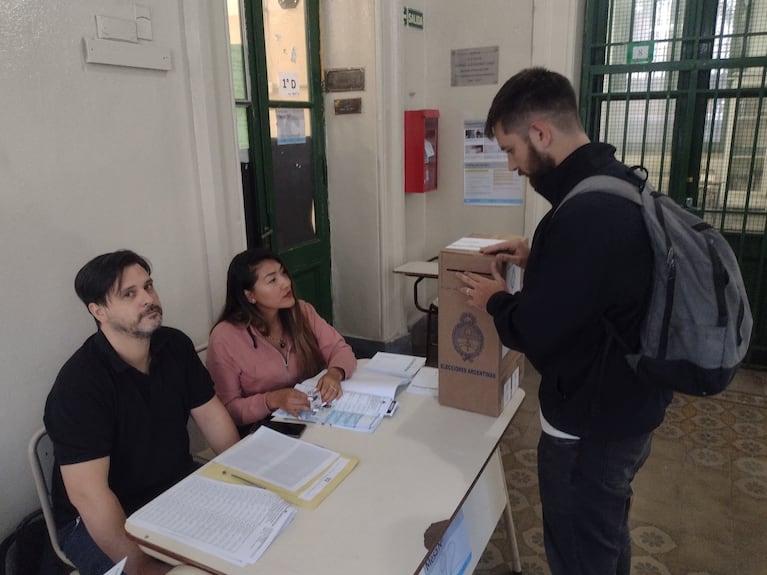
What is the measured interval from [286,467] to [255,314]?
2.44ft

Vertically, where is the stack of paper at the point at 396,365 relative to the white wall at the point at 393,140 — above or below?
below

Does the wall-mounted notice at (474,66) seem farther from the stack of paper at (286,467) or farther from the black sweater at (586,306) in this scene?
the stack of paper at (286,467)

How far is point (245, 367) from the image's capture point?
6.57 feet

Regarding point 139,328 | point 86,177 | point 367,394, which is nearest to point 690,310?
point 367,394

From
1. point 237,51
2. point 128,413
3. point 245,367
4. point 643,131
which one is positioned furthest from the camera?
point 643,131

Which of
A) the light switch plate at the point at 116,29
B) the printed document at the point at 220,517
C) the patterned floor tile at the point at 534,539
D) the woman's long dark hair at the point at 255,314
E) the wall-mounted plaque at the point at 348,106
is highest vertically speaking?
the light switch plate at the point at 116,29

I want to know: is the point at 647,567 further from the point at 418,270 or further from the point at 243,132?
the point at 243,132

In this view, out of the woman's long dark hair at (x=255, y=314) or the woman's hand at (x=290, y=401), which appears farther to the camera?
the woman's long dark hair at (x=255, y=314)

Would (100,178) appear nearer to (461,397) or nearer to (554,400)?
(461,397)

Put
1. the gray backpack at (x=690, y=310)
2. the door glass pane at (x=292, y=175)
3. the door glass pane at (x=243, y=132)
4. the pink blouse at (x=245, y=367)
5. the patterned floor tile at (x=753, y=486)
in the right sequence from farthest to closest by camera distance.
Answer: the door glass pane at (x=292, y=175) → the door glass pane at (x=243, y=132) → the patterned floor tile at (x=753, y=486) → the pink blouse at (x=245, y=367) → the gray backpack at (x=690, y=310)

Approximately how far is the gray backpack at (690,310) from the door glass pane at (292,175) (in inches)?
89.5

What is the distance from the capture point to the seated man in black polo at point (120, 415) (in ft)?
4.74

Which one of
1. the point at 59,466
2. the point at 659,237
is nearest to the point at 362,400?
the point at 59,466

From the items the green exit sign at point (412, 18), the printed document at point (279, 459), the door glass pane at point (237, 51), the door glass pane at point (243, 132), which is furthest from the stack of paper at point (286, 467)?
the green exit sign at point (412, 18)
